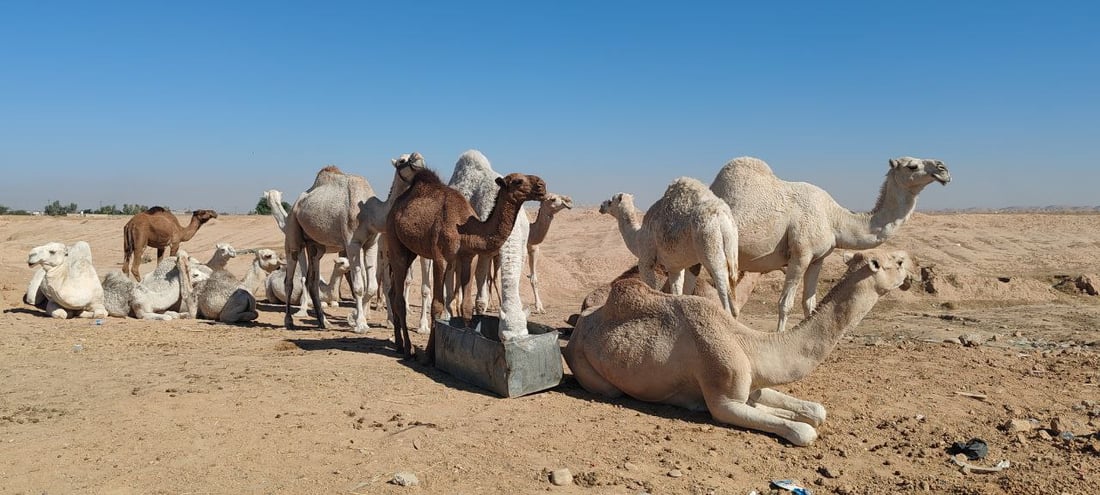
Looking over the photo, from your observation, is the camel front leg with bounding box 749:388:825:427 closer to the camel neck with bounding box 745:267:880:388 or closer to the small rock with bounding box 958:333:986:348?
the camel neck with bounding box 745:267:880:388

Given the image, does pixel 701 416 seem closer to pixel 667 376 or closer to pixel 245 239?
pixel 667 376

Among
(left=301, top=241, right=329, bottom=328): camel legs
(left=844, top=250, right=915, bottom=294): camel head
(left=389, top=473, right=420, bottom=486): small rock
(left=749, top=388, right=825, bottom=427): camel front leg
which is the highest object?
(left=844, top=250, right=915, bottom=294): camel head

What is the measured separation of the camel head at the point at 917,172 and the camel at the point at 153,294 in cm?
1029

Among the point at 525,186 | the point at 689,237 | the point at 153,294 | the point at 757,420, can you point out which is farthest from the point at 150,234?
the point at 757,420

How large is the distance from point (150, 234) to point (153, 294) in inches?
219

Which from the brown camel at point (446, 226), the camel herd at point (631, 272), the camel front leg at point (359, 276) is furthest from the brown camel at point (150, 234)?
the brown camel at point (446, 226)

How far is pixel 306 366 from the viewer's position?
704 centimetres

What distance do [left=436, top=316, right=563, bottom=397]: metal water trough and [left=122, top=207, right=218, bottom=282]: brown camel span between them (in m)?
11.1

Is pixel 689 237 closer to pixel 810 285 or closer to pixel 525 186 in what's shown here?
pixel 525 186

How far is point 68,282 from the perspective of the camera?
410 inches

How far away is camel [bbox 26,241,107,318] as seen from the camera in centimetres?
1027

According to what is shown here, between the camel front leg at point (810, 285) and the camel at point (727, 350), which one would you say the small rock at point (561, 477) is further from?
the camel front leg at point (810, 285)

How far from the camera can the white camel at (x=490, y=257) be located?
6.50 m

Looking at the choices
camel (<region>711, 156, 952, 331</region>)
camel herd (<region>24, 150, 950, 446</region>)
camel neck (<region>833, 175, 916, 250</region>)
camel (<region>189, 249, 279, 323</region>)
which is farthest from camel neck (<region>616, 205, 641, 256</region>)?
camel (<region>189, 249, 279, 323</region>)
